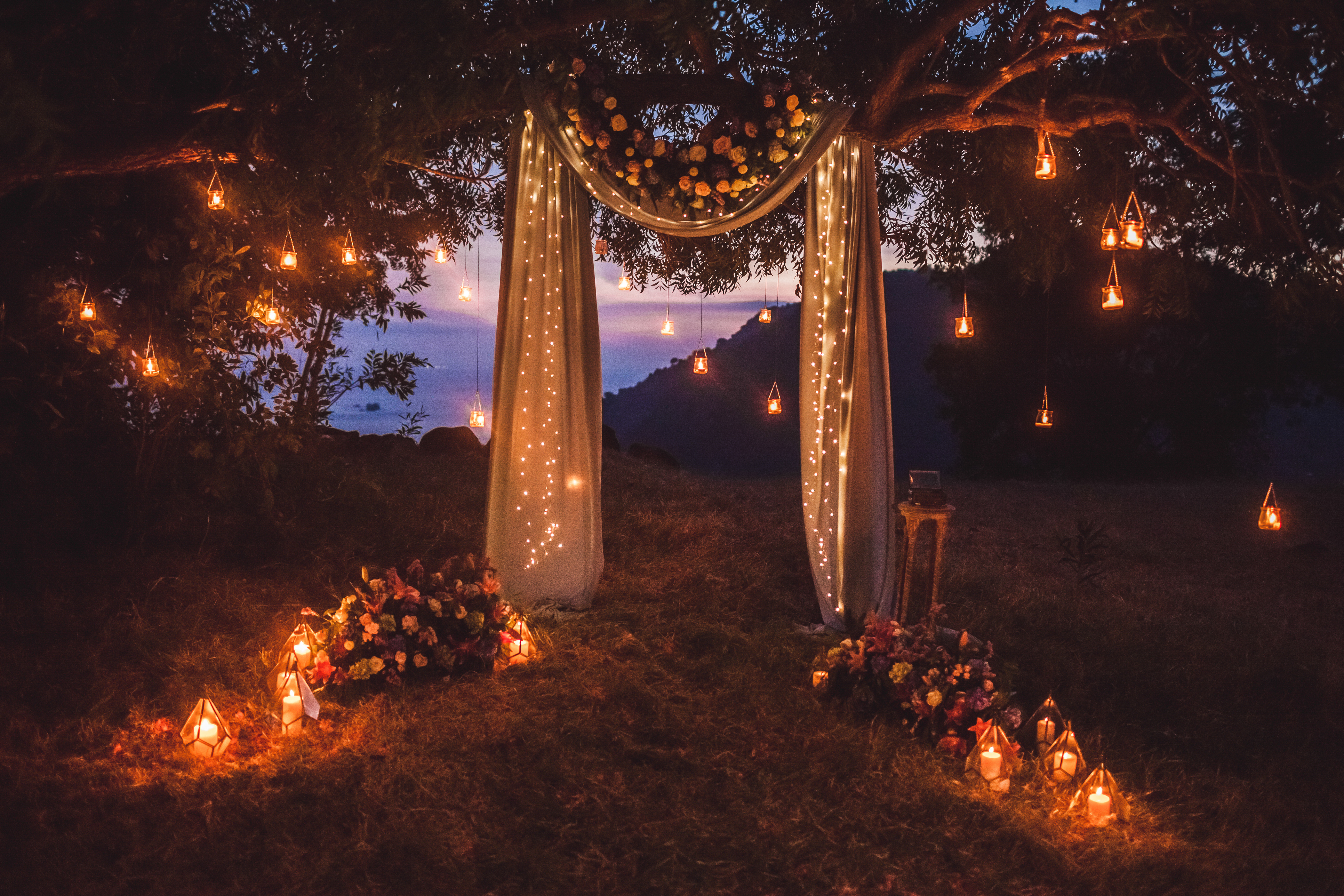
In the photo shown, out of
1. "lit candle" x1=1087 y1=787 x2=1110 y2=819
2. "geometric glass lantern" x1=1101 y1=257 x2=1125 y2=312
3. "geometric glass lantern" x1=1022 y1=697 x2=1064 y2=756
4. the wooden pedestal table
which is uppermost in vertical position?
"geometric glass lantern" x1=1101 y1=257 x2=1125 y2=312

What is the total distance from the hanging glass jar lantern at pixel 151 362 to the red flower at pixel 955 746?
382cm

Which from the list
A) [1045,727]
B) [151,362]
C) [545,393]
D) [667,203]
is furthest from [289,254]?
[1045,727]

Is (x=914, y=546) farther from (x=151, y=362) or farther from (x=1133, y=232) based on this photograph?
(x=151, y=362)

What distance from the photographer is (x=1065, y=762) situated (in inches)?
112

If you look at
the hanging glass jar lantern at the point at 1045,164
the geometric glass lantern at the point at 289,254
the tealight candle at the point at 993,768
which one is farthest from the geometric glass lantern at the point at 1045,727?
the geometric glass lantern at the point at 289,254

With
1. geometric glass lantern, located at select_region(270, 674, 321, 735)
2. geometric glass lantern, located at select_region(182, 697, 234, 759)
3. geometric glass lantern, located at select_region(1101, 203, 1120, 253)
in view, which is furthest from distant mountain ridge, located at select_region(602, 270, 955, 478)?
geometric glass lantern, located at select_region(182, 697, 234, 759)

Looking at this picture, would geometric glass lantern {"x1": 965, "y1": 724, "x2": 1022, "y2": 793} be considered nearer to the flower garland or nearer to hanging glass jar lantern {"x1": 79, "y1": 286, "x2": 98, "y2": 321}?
the flower garland

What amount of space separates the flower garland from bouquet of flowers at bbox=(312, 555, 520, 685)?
6.35 ft

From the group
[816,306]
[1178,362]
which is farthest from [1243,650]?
[1178,362]

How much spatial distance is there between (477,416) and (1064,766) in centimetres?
432

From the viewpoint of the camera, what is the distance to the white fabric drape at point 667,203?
3.80 m

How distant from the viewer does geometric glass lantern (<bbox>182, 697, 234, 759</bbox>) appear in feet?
9.62

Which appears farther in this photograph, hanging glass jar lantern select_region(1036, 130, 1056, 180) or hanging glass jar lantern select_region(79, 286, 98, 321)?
hanging glass jar lantern select_region(79, 286, 98, 321)

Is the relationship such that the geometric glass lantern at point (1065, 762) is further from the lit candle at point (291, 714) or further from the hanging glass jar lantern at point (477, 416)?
the hanging glass jar lantern at point (477, 416)
